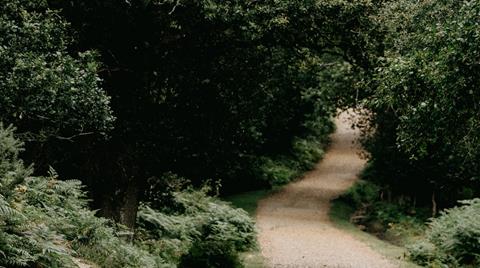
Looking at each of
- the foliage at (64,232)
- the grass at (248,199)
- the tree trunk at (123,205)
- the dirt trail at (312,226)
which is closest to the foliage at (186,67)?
the tree trunk at (123,205)

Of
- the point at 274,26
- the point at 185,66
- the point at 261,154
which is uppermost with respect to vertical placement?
the point at 261,154

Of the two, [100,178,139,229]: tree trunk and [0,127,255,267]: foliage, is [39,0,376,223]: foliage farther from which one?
[0,127,255,267]: foliage

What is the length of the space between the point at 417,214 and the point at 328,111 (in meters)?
6.05

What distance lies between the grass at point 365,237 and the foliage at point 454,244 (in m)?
0.52

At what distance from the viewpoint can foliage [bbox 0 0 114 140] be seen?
10.1 m

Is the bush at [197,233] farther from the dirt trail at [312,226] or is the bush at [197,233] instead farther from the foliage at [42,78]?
the foliage at [42,78]

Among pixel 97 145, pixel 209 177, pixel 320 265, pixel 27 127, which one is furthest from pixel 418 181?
pixel 27 127

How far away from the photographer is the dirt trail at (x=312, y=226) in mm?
17456

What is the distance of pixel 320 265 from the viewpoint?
1672cm

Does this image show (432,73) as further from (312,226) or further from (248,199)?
(248,199)

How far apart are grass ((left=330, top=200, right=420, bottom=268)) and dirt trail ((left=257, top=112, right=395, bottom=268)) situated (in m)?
0.29

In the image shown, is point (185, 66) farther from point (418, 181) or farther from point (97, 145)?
point (418, 181)

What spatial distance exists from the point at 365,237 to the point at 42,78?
14.4 metres

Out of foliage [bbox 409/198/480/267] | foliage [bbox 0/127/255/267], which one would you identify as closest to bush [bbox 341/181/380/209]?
foliage [bbox 409/198/480/267]
